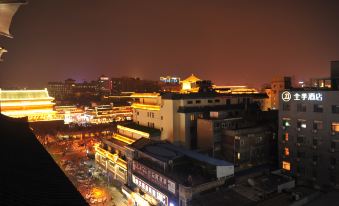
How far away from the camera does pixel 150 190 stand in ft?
74.6

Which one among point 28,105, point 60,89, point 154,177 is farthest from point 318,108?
point 60,89

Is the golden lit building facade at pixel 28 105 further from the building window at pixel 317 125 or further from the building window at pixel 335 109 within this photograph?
the building window at pixel 335 109

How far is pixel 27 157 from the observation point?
7.43 metres

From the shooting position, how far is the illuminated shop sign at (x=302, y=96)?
25.3 m

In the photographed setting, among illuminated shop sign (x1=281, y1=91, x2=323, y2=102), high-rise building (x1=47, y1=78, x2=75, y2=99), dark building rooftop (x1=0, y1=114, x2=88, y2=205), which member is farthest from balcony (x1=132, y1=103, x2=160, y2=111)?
high-rise building (x1=47, y1=78, x2=75, y2=99)

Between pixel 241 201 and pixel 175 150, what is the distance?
803 cm

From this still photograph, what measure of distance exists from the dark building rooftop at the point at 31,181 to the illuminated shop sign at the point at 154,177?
1379cm

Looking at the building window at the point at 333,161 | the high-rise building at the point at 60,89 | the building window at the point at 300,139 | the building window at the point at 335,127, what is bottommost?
the building window at the point at 333,161

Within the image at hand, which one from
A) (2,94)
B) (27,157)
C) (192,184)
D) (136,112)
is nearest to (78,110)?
(2,94)

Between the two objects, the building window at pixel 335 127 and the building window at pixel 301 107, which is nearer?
the building window at pixel 335 127

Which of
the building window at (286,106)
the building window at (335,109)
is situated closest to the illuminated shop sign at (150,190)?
the building window at (286,106)

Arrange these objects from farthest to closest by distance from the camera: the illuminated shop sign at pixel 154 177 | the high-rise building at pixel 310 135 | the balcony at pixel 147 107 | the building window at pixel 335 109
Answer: the balcony at pixel 147 107 → the high-rise building at pixel 310 135 → the building window at pixel 335 109 → the illuminated shop sign at pixel 154 177

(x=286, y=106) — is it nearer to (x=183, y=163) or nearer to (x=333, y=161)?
(x=333, y=161)

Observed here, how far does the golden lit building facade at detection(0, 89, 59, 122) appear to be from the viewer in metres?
57.1
